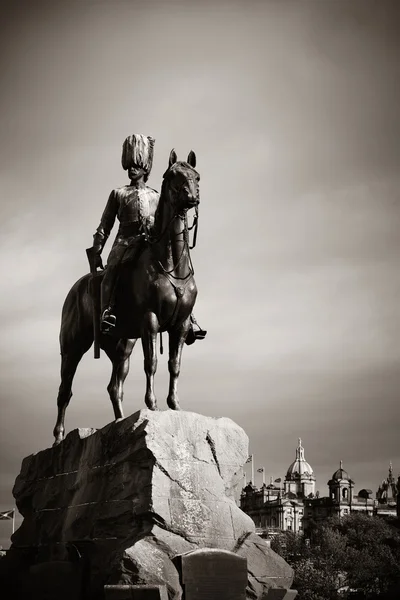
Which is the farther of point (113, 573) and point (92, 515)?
point (92, 515)

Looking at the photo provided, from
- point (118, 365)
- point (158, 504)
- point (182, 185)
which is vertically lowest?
point (158, 504)

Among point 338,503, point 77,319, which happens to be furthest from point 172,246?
point 338,503

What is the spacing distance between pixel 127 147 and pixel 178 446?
5.91 metres

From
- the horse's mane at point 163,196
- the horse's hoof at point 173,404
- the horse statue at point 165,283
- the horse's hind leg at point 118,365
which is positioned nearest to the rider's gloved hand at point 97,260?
the horse statue at point 165,283

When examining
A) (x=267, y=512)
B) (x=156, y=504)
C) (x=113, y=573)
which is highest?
(x=267, y=512)

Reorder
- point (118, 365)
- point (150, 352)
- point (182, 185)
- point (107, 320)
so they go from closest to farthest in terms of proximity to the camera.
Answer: point (182, 185)
point (150, 352)
point (107, 320)
point (118, 365)

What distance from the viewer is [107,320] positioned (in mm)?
17531

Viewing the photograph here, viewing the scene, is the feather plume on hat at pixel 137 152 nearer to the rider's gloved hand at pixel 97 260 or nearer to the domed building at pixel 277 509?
the rider's gloved hand at pixel 97 260

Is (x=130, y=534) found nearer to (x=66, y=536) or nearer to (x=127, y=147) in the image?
(x=66, y=536)

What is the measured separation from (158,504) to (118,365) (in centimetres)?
448

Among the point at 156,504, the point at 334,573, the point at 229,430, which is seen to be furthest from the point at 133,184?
the point at 334,573

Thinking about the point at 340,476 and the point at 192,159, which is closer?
the point at 192,159

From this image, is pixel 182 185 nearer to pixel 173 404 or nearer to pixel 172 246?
pixel 172 246

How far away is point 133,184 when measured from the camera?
19.0 metres
